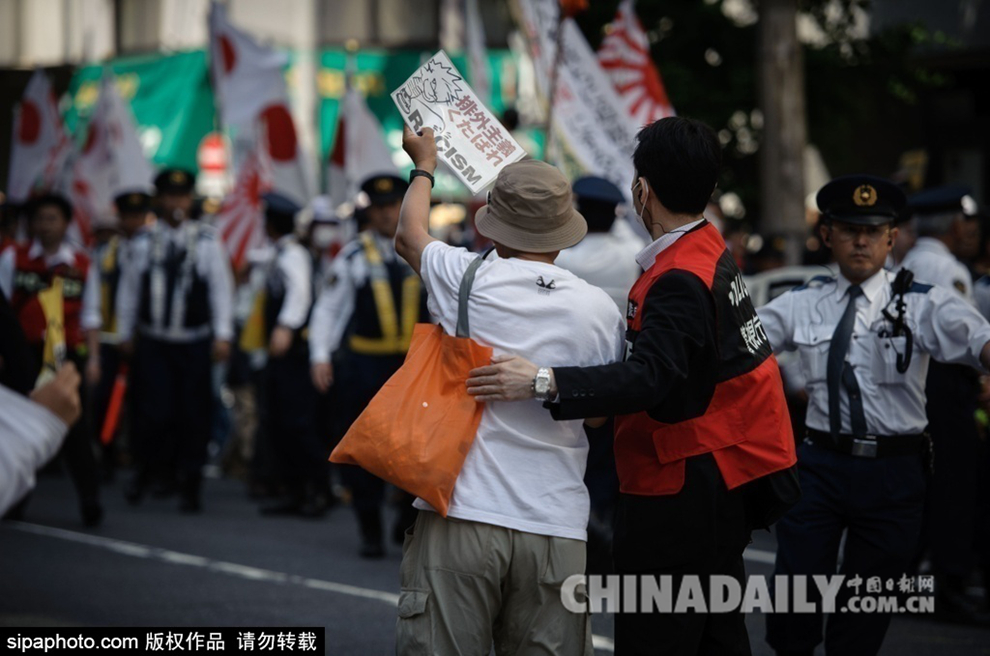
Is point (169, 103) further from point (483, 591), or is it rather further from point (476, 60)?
point (483, 591)

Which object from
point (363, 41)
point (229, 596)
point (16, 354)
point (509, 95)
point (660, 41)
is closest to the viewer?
point (16, 354)

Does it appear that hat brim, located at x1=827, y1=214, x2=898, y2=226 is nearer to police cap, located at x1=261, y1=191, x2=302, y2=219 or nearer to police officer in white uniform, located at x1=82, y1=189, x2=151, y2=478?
police cap, located at x1=261, y1=191, x2=302, y2=219

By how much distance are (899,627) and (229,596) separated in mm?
3481

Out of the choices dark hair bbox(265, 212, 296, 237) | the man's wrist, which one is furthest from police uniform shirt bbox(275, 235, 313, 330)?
the man's wrist

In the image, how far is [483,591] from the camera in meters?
4.11

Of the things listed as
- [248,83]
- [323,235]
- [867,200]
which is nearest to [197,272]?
[323,235]

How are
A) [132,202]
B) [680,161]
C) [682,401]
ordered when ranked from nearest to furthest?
[682,401], [680,161], [132,202]

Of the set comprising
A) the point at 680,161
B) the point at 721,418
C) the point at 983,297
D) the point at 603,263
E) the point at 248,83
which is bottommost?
the point at 983,297

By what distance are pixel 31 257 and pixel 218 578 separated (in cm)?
346

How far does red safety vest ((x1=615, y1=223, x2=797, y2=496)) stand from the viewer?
13.5 feet

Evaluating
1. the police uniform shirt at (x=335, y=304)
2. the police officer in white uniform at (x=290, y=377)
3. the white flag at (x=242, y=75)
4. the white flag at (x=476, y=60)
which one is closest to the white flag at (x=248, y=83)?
the white flag at (x=242, y=75)

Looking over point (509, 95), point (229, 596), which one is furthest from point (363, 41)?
point (229, 596)

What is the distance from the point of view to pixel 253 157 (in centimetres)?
1511

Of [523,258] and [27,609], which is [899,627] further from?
[27,609]
